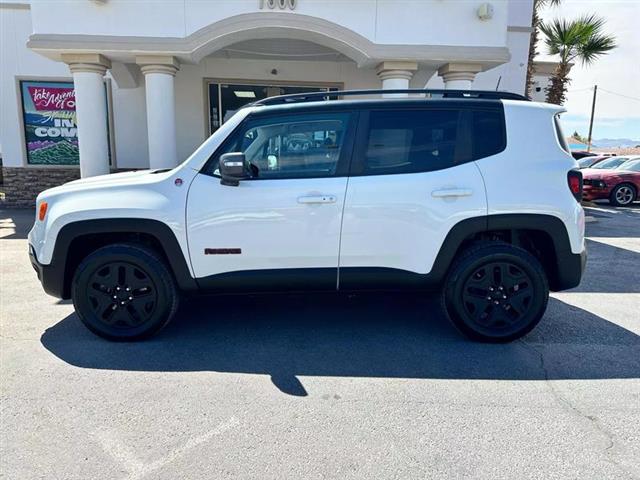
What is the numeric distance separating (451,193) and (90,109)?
7.50m

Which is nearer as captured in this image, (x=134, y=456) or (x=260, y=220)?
(x=134, y=456)

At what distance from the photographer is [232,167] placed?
3.40m

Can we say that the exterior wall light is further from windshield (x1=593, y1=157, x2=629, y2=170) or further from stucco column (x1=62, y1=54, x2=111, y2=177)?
windshield (x1=593, y1=157, x2=629, y2=170)

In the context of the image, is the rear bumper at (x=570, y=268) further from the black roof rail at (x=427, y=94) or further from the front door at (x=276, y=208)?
the front door at (x=276, y=208)

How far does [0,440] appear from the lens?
8.47 ft

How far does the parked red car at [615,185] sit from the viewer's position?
1408 cm

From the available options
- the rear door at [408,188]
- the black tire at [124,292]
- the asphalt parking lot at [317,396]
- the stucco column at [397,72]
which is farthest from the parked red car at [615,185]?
the black tire at [124,292]

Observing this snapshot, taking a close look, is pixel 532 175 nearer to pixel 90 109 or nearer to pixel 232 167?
pixel 232 167

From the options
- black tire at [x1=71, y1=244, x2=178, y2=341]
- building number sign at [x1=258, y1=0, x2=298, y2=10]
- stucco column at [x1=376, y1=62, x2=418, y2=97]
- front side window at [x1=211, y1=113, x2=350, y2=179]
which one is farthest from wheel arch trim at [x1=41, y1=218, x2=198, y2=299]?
stucco column at [x1=376, y1=62, x2=418, y2=97]

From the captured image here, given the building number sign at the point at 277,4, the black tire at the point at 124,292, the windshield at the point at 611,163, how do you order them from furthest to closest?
the windshield at the point at 611,163 → the building number sign at the point at 277,4 → the black tire at the point at 124,292

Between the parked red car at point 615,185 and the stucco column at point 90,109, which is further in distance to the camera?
the parked red car at point 615,185

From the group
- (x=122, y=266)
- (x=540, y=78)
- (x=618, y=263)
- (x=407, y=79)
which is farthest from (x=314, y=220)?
(x=540, y=78)

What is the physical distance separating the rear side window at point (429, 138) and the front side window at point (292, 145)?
0.86ft

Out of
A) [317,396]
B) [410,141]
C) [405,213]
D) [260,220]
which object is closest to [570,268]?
[405,213]
